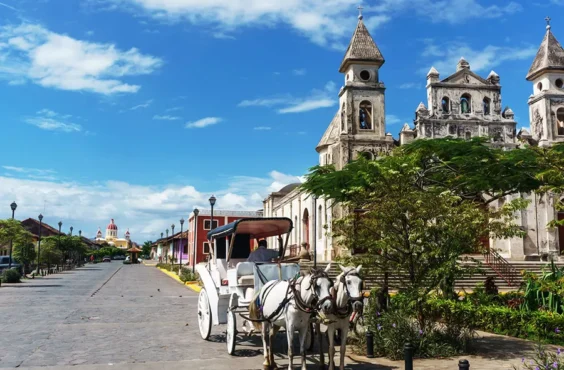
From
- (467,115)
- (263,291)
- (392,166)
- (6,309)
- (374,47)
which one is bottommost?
(6,309)

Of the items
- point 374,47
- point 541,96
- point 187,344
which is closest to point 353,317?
point 187,344

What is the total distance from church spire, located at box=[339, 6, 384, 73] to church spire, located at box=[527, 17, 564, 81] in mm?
12356

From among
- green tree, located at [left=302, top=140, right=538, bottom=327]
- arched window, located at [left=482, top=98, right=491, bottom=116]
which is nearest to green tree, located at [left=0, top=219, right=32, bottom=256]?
green tree, located at [left=302, top=140, right=538, bottom=327]

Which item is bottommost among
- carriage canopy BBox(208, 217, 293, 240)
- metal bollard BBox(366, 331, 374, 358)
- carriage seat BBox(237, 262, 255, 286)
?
metal bollard BBox(366, 331, 374, 358)

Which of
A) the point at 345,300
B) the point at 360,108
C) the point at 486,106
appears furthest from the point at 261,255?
the point at 486,106

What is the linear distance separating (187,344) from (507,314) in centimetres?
787

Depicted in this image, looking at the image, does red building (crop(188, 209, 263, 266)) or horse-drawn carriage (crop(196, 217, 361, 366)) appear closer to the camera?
horse-drawn carriage (crop(196, 217, 361, 366))

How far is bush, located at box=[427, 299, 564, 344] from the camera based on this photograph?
38.7ft

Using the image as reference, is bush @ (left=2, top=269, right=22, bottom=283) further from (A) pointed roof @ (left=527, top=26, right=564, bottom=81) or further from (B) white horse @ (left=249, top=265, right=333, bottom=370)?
(A) pointed roof @ (left=527, top=26, right=564, bottom=81)

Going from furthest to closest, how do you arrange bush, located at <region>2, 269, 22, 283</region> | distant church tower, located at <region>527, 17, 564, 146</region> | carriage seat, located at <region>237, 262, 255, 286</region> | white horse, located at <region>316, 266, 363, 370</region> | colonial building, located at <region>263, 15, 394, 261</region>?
distant church tower, located at <region>527, 17, 564, 146</region>
colonial building, located at <region>263, 15, 394, 261</region>
bush, located at <region>2, 269, 22, 283</region>
carriage seat, located at <region>237, 262, 255, 286</region>
white horse, located at <region>316, 266, 363, 370</region>

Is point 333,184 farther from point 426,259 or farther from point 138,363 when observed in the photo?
point 138,363

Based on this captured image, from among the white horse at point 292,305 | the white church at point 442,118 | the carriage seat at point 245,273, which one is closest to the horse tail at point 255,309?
the white horse at point 292,305

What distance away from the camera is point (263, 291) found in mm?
9664

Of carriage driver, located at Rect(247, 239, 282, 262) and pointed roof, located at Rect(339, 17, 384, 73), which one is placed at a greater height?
pointed roof, located at Rect(339, 17, 384, 73)
